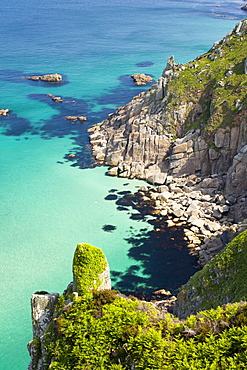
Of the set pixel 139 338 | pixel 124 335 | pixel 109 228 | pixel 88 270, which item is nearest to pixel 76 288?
pixel 88 270

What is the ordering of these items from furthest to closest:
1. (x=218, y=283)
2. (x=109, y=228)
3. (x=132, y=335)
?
(x=109, y=228) → (x=218, y=283) → (x=132, y=335)

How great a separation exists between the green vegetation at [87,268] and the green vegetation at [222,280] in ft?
33.7

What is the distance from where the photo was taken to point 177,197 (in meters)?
58.6

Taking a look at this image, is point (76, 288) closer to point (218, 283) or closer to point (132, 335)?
point (132, 335)

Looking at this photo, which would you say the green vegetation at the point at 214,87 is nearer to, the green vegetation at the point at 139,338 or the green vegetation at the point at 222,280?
the green vegetation at the point at 222,280

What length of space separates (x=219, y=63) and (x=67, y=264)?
A: 45698mm

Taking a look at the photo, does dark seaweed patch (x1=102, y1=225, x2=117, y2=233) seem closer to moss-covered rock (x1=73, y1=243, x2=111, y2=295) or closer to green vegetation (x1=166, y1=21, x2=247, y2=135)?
green vegetation (x1=166, y1=21, x2=247, y2=135)

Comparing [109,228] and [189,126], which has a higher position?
[189,126]

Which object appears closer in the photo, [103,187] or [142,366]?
[142,366]

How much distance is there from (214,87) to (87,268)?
164 feet

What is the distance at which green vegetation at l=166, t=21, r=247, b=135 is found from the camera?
207 feet

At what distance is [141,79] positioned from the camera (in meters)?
117

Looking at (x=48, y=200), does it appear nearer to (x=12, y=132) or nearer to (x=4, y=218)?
(x=4, y=218)

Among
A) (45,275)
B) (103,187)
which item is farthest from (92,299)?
(103,187)
